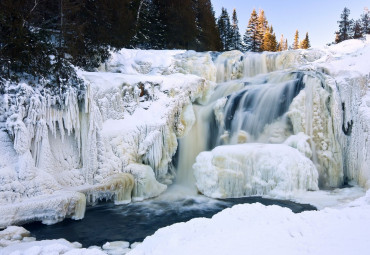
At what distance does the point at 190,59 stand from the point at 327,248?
43.6 ft

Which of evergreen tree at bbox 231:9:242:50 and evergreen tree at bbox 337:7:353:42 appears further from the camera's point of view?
evergreen tree at bbox 231:9:242:50

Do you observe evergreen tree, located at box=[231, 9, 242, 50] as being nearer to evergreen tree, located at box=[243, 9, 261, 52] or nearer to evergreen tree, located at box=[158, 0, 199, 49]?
evergreen tree, located at box=[243, 9, 261, 52]

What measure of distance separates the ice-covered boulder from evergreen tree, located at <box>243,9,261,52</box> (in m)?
33.8

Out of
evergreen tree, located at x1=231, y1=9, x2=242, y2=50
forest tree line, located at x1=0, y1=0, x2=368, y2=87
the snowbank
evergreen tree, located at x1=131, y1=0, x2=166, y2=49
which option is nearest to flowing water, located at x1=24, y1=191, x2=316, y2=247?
the snowbank

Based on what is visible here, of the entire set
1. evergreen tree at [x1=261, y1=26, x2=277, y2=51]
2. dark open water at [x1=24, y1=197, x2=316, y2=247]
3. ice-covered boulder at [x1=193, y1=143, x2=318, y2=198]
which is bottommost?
dark open water at [x1=24, y1=197, x2=316, y2=247]

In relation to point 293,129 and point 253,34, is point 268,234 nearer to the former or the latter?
point 293,129

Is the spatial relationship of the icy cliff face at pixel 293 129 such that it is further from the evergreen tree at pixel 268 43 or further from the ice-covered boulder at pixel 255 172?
the evergreen tree at pixel 268 43

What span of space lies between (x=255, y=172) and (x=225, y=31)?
2997cm

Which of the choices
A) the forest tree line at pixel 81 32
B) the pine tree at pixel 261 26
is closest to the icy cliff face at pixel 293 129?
the forest tree line at pixel 81 32

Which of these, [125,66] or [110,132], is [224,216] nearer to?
[110,132]

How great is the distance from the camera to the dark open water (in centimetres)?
592

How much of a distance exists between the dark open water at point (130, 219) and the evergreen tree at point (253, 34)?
3520 centimetres

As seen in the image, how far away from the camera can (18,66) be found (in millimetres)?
6957

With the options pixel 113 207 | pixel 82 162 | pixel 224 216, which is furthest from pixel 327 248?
pixel 82 162
